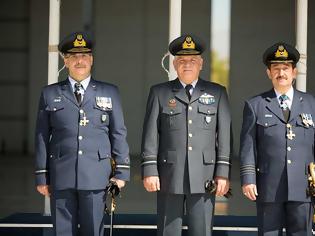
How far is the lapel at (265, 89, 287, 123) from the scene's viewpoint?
130 inches

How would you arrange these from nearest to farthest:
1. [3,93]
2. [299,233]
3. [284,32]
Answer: [299,233] → [284,32] → [3,93]

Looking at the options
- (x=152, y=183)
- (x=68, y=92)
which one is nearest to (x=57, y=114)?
(x=68, y=92)

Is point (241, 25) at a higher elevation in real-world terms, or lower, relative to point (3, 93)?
higher

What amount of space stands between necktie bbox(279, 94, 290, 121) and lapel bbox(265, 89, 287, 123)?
0.02 meters

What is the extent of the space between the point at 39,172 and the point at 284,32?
9467mm

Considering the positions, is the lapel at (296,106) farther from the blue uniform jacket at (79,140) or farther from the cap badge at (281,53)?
the blue uniform jacket at (79,140)

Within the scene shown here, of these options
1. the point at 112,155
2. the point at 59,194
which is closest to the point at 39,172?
the point at 59,194

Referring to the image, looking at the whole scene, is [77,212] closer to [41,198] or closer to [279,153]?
[279,153]

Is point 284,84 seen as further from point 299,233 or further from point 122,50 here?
point 122,50

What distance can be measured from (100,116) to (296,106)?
111 cm

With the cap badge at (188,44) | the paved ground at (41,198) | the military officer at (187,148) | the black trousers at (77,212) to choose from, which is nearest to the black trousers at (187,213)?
the military officer at (187,148)

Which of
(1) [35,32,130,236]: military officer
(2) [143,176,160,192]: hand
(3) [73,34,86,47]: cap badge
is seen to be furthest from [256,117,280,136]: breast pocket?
(3) [73,34,86,47]: cap badge

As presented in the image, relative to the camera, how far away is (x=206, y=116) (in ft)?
11.0

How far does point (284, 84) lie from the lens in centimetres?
326
